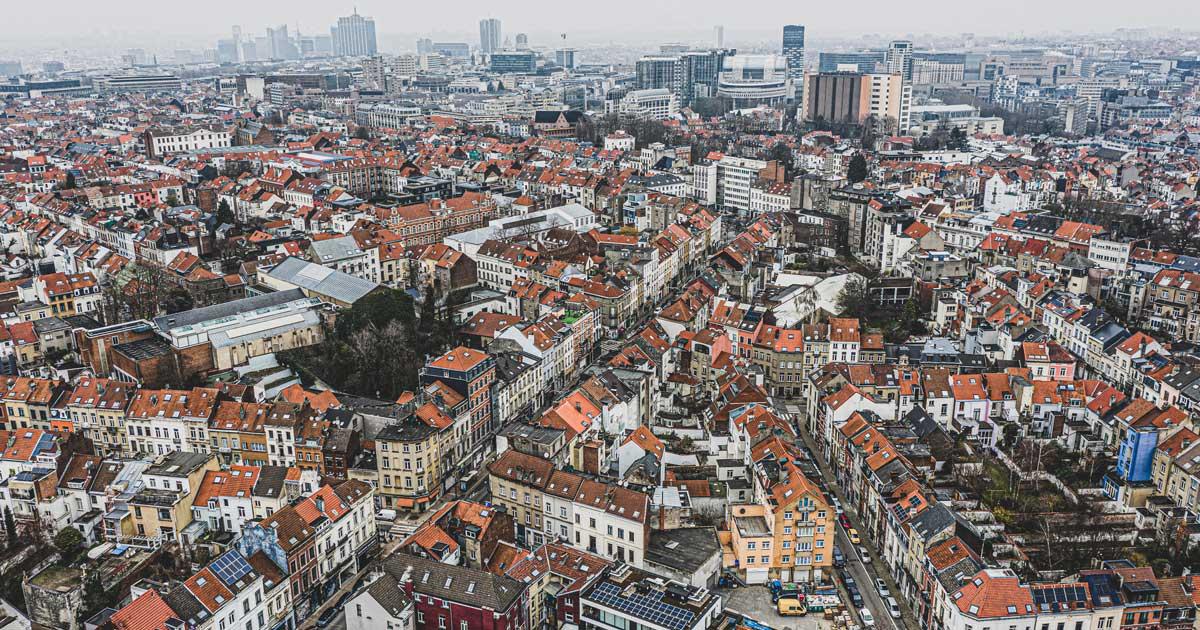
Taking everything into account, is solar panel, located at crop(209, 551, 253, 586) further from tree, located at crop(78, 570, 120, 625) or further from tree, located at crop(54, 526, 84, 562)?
tree, located at crop(54, 526, 84, 562)

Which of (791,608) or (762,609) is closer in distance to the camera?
(791,608)

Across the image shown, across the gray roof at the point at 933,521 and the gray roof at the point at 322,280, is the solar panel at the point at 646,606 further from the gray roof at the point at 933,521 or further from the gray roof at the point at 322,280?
the gray roof at the point at 322,280

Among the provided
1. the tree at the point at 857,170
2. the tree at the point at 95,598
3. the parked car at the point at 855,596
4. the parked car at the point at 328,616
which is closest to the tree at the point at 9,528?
the tree at the point at 95,598

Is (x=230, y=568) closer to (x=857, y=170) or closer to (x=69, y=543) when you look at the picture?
(x=69, y=543)

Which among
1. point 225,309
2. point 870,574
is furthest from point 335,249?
point 870,574

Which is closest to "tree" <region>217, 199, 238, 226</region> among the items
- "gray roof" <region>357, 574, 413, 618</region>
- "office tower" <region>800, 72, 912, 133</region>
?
"gray roof" <region>357, 574, 413, 618</region>
